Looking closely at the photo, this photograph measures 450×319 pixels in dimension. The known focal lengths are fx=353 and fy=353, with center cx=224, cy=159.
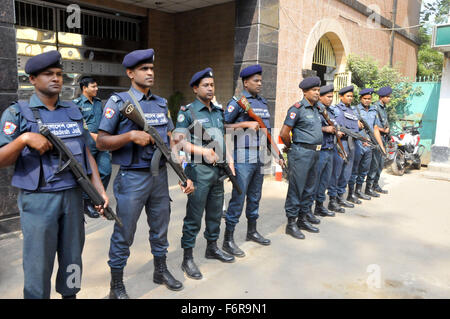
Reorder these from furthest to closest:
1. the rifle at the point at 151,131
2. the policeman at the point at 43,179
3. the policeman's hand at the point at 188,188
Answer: the policeman's hand at the point at 188,188
the rifle at the point at 151,131
the policeman at the point at 43,179

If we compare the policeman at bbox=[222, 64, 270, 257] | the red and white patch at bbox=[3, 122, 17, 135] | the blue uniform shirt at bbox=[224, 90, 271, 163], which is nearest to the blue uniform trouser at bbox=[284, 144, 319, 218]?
the policeman at bbox=[222, 64, 270, 257]

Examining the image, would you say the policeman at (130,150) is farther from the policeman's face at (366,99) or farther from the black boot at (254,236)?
the policeman's face at (366,99)

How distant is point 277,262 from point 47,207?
2.27 m

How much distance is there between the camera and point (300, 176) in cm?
423

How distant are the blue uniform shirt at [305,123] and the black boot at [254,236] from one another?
1136 millimetres

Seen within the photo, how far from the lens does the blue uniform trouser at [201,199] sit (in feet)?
10.4

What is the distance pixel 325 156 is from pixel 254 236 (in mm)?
1528

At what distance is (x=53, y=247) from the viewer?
218cm

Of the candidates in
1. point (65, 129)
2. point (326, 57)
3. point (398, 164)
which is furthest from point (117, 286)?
point (326, 57)

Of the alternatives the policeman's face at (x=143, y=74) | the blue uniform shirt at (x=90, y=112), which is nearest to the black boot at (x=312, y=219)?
the policeman's face at (x=143, y=74)

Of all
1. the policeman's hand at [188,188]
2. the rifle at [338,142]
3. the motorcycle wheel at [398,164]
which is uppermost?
the rifle at [338,142]

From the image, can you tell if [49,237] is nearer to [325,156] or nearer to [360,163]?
[325,156]
